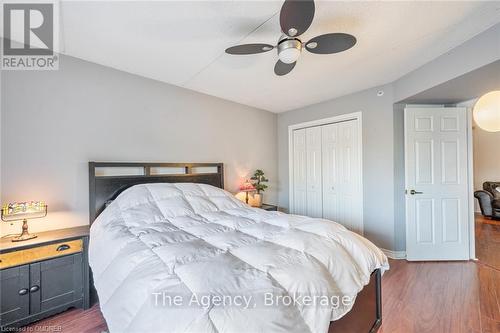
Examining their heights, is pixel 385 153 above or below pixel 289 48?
below

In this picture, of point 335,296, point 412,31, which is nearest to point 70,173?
point 335,296

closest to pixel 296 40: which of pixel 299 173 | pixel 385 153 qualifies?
pixel 385 153

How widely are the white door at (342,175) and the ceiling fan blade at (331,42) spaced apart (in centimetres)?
203

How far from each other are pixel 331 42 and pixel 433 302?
8.21 feet

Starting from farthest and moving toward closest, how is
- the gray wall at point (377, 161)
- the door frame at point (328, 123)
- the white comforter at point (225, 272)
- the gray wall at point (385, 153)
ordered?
the door frame at point (328, 123)
the gray wall at point (377, 161)
the gray wall at point (385, 153)
the white comforter at point (225, 272)

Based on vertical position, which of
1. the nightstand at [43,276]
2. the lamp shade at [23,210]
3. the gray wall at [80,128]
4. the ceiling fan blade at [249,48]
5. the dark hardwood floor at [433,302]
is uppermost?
the ceiling fan blade at [249,48]

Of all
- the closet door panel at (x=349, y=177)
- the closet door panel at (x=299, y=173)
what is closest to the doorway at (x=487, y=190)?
the closet door panel at (x=349, y=177)

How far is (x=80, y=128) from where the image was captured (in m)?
2.36

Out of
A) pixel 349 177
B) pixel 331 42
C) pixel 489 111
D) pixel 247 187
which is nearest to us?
pixel 331 42

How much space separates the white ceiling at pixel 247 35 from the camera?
1.66 m

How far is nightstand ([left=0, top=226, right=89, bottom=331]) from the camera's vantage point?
1695 mm

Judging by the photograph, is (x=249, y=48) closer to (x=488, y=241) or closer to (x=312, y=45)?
(x=312, y=45)

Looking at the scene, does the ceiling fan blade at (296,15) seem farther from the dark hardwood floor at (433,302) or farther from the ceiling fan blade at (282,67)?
the dark hardwood floor at (433,302)

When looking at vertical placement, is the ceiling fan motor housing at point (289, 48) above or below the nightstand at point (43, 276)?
above
